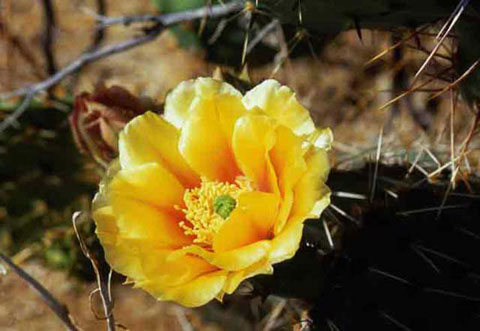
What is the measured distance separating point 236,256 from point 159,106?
0.54 meters

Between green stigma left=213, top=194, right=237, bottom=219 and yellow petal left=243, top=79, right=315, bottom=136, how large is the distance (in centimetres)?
13

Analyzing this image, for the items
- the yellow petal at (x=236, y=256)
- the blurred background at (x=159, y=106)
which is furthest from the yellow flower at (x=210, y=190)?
the blurred background at (x=159, y=106)

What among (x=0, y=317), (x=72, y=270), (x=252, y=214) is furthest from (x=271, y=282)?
(x=0, y=317)

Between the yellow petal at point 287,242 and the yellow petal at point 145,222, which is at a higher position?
the yellow petal at point 287,242

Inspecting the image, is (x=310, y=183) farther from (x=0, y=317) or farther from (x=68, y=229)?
(x=0, y=317)

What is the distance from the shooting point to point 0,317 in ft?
7.38

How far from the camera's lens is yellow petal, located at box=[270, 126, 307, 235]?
109cm

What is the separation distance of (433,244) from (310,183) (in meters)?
0.31

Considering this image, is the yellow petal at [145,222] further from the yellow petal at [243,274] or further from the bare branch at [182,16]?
the bare branch at [182,16]

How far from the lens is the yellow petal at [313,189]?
1.08m

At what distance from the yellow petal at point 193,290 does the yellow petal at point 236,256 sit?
0.06 ft

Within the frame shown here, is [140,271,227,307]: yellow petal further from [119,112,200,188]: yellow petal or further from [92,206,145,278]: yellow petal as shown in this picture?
[119,112,200,188]: yellow petal

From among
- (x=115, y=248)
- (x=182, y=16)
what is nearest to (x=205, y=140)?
(x=115, y=248)

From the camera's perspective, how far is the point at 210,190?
1243 mm
